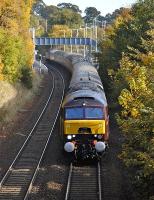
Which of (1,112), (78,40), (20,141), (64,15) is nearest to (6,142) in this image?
(20,141)

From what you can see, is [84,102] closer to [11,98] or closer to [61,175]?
[61,175]

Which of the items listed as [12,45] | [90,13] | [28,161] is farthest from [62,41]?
[90,13]

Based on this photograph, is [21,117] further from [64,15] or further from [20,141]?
[64,15]

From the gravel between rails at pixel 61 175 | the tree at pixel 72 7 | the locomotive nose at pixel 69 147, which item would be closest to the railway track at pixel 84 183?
the gravel between rails at pixel 61 175

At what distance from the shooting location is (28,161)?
22281 millimetres

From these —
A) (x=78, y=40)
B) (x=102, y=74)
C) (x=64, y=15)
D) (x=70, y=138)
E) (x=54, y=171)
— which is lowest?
(x=54, y=171)

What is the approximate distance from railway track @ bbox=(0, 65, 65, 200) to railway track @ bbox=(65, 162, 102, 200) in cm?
158

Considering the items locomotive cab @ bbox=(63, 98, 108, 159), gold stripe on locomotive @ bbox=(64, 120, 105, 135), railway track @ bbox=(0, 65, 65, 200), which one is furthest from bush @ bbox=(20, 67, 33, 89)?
gold stripe on locomotive @ bbox=(64, 120, 105, 135)

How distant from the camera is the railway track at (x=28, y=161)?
59.8ft

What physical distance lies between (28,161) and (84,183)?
4.22 metres

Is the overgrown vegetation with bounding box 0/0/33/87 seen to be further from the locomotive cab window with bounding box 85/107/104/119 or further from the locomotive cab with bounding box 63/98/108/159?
the locomotive cab window with bounding box 85/107/104/119

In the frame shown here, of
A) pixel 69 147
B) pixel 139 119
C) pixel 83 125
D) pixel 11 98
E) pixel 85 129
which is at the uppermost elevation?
pixel 139 119

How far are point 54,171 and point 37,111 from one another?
15.5m

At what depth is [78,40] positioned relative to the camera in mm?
93625
